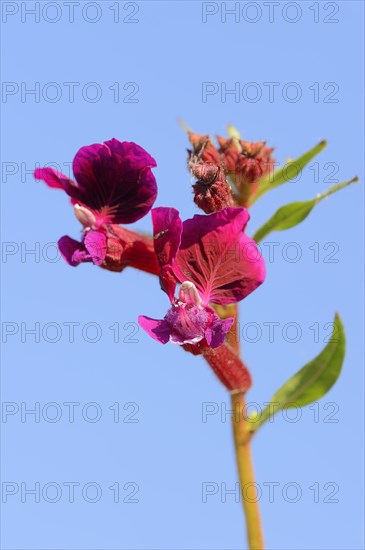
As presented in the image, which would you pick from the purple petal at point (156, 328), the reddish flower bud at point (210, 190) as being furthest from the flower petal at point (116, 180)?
the purple petal at point (156, 328)

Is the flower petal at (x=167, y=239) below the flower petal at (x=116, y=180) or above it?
below

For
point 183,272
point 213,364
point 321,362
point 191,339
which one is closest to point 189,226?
point 183,272

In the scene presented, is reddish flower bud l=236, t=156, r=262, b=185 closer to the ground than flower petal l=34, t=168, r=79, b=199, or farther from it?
farther from it

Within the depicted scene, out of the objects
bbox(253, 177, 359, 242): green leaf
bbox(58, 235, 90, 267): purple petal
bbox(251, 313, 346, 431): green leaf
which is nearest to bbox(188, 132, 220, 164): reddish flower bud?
bbox(253, 177, 359, 242): green leaf

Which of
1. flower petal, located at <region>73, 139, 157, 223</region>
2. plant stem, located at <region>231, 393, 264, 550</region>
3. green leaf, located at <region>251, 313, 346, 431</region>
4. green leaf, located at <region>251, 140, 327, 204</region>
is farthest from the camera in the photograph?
green leaf, located at <region>251, 140, 327, 204</region>

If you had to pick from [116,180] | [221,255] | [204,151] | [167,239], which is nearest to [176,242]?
[167,239]

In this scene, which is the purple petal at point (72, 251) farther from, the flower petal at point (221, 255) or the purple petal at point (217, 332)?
the purple petal at point (217, 332)

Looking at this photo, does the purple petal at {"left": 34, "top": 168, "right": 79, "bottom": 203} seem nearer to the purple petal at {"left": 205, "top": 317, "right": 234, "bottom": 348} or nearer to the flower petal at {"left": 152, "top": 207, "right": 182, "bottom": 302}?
the flower petal at {"left": 152, "top": 207, "right": 182, "bottom": 302}

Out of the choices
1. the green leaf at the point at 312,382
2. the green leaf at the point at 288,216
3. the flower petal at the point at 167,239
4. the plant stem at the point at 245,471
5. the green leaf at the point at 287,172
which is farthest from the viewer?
the green leaf at the point at 287,172

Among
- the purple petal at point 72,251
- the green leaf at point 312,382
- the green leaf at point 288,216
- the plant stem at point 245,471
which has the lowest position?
the plant stem at point 245,471
